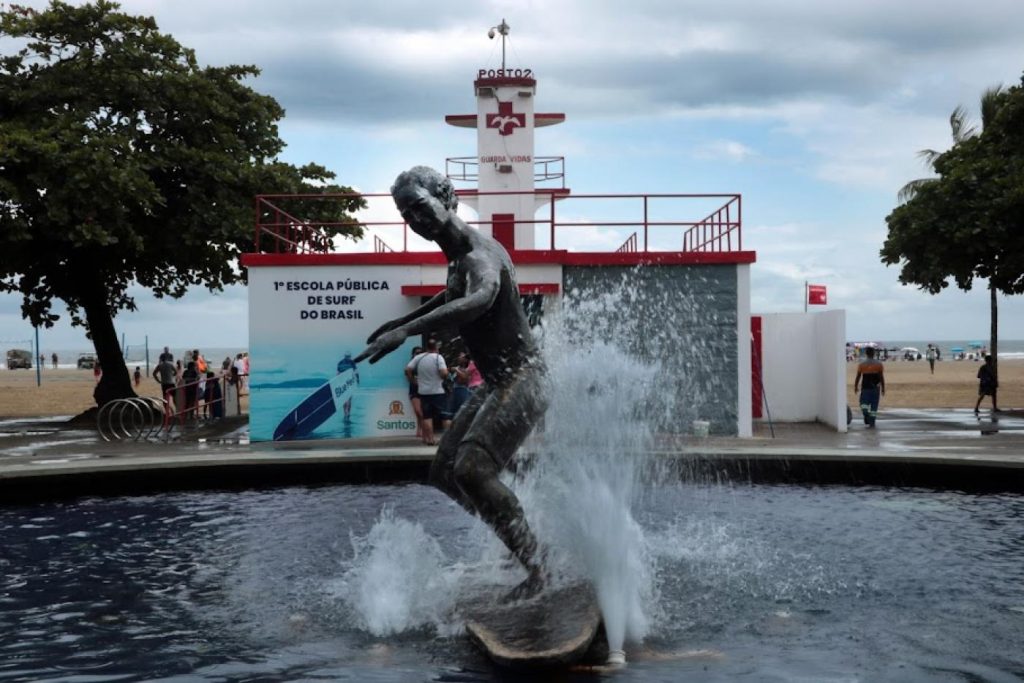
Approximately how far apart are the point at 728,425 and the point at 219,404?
537 inches

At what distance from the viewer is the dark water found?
604 centimetres

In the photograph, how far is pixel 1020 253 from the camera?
80.8 ft

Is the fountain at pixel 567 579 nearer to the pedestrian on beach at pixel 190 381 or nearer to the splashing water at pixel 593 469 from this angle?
the splashing water at pixel 593 469

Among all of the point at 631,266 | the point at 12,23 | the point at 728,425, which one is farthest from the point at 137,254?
the point at 728,425

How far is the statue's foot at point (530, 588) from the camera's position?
263 inches

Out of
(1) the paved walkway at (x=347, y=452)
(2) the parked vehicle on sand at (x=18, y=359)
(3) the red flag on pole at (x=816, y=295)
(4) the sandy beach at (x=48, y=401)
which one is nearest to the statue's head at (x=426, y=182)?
(1) the paved walkway at (x=347, y=452)

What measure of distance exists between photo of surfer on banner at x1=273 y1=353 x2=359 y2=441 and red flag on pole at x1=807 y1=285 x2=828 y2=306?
1127cm

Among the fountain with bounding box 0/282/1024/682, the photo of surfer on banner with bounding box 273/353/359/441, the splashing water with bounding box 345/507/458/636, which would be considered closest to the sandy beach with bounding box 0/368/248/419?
the photo of surfer on banner with bounding box 273/353/359/441

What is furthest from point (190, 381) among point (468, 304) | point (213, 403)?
point (468, 304)

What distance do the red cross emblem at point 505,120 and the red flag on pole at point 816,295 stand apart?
832cm

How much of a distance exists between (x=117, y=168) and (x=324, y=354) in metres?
7.70

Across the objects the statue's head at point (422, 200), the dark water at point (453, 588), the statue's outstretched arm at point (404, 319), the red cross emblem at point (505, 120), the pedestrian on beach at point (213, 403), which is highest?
the red cross emblem at point (505, 120)

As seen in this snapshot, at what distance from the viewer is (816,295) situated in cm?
2517

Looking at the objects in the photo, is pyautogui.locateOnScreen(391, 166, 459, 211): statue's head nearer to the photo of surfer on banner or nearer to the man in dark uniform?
the man in dark uniform
